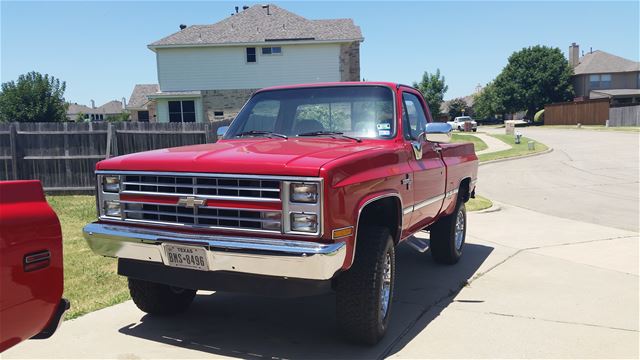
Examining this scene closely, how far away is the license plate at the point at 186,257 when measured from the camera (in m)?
3.72

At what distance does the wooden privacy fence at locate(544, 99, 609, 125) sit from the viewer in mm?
51281

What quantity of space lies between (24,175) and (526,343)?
41.3 ft

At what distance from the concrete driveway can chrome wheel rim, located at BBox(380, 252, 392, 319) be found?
25cm

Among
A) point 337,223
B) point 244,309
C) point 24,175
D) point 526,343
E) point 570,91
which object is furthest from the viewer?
point 570,91

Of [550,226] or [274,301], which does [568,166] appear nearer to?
[550,226]

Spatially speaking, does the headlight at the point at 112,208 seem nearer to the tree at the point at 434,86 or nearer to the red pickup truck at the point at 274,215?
the red pickup truck at the point at 274,215

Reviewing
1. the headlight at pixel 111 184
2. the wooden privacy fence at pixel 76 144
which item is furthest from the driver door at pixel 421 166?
the wooden privacy fence at pixel 76 144

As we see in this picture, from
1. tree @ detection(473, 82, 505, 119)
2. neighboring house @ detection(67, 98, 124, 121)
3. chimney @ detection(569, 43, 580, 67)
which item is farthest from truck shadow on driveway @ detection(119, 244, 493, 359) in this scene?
neighboring house @ detection(67, 98, 124, 121)

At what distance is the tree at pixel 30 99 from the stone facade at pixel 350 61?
68.3 ft

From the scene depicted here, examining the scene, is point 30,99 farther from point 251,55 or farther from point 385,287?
point 385,287

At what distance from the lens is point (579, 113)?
2148 inches

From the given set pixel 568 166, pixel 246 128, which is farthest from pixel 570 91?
pixel 246 128

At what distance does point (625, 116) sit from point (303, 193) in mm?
52300

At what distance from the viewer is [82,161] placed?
13492mm
